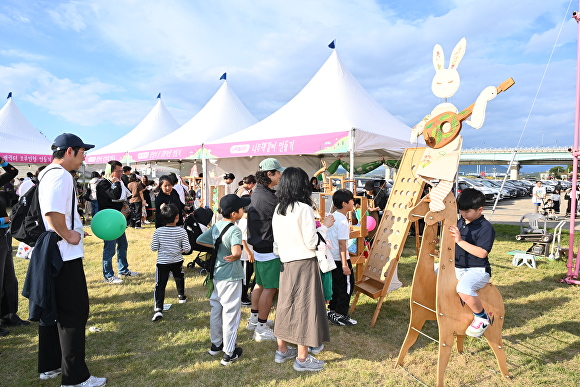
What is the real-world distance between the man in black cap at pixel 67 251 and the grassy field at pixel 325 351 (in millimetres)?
396

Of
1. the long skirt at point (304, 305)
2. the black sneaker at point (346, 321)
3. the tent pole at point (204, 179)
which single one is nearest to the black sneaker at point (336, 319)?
the black sneaker at point (346, 321)

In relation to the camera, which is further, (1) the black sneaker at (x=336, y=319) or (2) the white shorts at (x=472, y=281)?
(1) the black sneaker at (x=336, y=319)

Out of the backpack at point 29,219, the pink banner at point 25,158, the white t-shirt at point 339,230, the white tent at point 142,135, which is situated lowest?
the white t-shirt at point 339,230

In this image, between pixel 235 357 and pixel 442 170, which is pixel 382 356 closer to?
pixel 235 357

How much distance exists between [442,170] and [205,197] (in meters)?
8.30

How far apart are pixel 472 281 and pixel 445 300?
0.25 meters

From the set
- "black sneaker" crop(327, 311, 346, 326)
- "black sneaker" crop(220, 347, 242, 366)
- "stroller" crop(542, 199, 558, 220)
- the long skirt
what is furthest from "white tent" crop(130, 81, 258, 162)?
"stroller" crop(542, 199, 558, 220)

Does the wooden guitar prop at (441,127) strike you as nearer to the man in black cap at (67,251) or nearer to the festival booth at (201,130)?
the man in black cap at (67,251)

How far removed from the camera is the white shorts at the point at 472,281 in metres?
2.45

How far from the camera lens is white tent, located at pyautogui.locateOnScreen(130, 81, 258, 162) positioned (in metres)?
10.7

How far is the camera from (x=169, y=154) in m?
10.7

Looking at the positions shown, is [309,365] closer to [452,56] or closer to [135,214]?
[452,56]

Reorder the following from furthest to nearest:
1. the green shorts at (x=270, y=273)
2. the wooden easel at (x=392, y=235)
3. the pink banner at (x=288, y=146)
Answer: the pink banner at (x=288, y=146), the wooden easel at (x=392, y=235), the green shorts at (x=270, y=273)

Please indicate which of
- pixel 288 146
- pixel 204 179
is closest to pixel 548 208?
pixel 288 146
